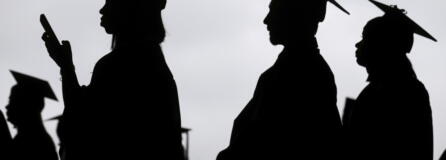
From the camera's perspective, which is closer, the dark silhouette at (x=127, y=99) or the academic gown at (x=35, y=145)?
the dark silhouette at (x=127, y=99)

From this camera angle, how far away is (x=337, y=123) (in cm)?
696

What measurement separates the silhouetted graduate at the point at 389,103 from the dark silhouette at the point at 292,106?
25 centimetres

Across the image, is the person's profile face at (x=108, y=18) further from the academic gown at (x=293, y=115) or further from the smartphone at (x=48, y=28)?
the academic gown at (x=293, y=115)

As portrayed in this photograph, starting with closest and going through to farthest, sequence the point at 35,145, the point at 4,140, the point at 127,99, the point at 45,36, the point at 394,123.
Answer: the point at 394,123 → the point at 127,99 → the point at 4,140 → the point at 45,36 → the point at 35,145

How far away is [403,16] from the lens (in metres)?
7.75

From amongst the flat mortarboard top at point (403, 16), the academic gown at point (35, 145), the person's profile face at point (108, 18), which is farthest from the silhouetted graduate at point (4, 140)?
the flat mortarboard top at point (403, 16)

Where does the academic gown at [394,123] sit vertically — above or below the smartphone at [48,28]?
below

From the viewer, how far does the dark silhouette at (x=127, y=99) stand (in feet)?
22.6

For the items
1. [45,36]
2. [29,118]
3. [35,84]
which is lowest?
[29,118]

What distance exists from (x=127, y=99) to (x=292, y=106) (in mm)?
1304

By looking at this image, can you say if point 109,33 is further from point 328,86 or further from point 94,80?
point 328,86

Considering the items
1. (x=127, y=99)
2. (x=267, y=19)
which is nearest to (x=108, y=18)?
(x=127, y=99)

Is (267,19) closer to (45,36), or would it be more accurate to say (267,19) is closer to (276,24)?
(276,24)

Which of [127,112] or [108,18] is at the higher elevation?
[108,18]
